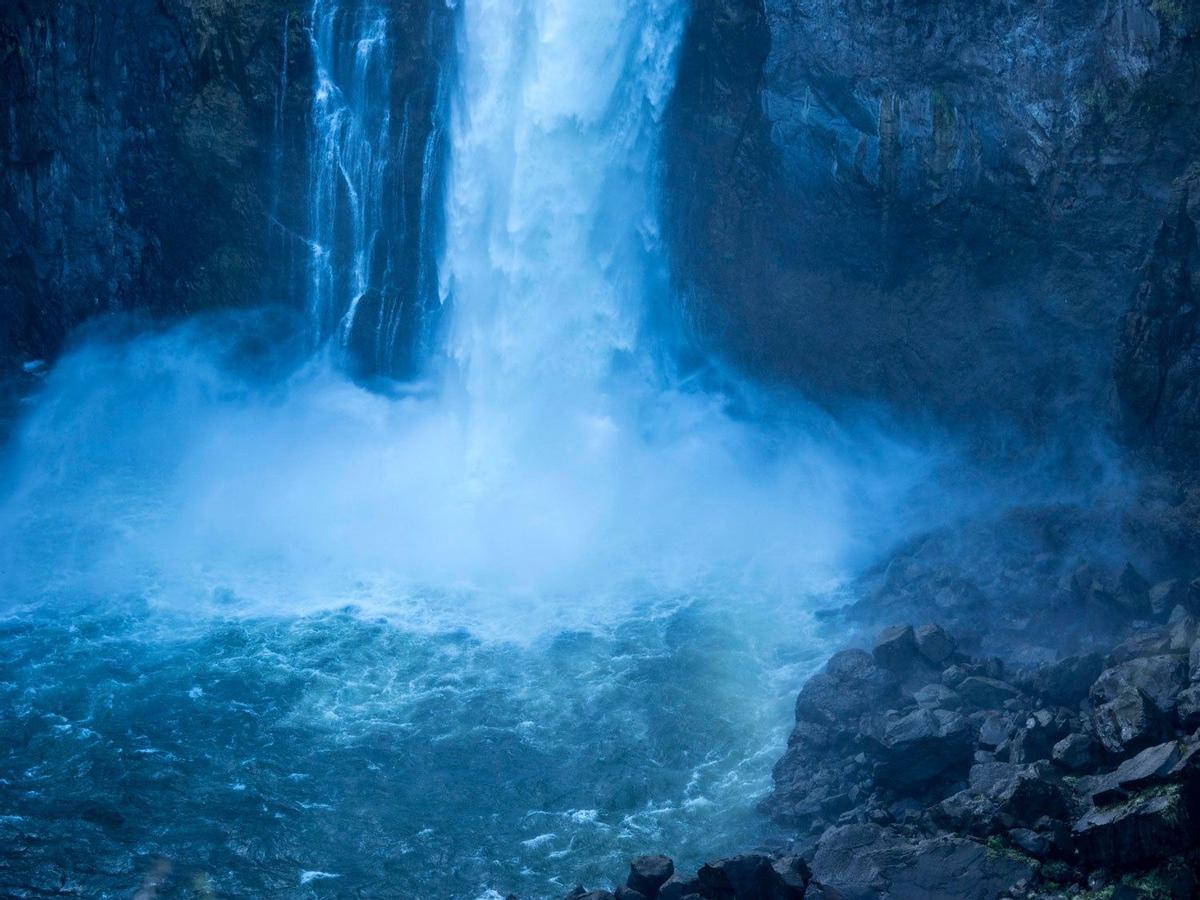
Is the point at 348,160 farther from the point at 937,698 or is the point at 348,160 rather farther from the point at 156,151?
the point at 937,698

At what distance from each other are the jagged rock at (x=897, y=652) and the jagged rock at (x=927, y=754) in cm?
318

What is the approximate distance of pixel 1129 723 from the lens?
19953 millimetres

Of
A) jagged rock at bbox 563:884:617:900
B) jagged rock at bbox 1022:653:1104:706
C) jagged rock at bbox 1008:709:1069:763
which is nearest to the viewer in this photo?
jagged rock at bbox 563:884:617:900

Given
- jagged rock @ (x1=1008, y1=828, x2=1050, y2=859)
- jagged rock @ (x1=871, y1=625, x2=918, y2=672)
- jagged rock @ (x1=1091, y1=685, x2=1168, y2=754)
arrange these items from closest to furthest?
jagged rock @ (x1=1008, y1=828, x2=1050, y2=859) → jagged rock @ (x1=1091, y1=685, x2=1168, y2=754) → jagged rock @ (x1=871, y1=625, x2=918, y2=672)

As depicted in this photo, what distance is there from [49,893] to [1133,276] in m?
30.1

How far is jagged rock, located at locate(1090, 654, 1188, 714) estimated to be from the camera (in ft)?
68.7

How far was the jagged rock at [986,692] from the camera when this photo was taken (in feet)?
77.3

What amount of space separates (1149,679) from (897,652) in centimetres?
559

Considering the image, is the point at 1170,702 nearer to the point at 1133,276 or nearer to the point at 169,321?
the point at 1133,276

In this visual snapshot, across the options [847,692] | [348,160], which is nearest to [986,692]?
[847,692]

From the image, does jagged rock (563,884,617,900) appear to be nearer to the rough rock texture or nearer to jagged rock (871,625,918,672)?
the rough rock texture

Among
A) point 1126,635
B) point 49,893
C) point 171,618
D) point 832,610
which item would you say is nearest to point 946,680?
point 1126,635

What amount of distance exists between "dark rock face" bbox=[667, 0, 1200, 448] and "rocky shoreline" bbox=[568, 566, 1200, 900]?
31.4ft

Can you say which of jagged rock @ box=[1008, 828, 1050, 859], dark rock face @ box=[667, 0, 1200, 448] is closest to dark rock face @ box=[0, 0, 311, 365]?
dark rock face @ box=[667, 0, 1200, 448]
